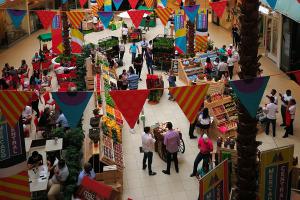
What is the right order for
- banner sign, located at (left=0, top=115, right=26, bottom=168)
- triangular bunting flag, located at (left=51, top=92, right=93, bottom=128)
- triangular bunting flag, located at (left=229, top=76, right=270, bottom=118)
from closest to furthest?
triangular bunting flag, located at (left=229, top=76, right=270, bottom=118)
triangular bunting flag, located at (left=51, top=92, right=93, bottom=128)
banner sign, located at (left=0, top=115, right=26, bottom=168)

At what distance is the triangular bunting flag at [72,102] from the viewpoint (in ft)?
28.0

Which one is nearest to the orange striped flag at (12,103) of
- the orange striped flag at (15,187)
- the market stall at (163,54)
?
the orange striped flag at (15,187)

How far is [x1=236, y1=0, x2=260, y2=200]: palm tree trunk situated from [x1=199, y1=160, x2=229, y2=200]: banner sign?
1.43 ft

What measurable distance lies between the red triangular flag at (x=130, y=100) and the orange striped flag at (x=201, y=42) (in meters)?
12.8

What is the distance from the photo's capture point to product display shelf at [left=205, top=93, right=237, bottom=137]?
13.4 metres

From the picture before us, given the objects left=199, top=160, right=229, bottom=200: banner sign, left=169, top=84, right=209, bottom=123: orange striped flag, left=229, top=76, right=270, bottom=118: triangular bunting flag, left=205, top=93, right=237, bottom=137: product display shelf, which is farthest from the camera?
left=205, top=93, right=237, bottom=137: product display shelf

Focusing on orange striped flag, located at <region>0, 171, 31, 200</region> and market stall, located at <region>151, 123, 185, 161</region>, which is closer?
orange striped flag, located at <region>0, 171, 31, 200</region>

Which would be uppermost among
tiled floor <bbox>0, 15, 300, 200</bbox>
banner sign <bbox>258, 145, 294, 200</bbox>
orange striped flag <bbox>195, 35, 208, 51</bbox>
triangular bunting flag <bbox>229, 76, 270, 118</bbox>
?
triangular bunting flag <bbox>229, 76, 270, 118</bbox>

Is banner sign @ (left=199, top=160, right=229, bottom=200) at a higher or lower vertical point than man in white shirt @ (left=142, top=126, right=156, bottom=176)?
higher

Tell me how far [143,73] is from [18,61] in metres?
8.19

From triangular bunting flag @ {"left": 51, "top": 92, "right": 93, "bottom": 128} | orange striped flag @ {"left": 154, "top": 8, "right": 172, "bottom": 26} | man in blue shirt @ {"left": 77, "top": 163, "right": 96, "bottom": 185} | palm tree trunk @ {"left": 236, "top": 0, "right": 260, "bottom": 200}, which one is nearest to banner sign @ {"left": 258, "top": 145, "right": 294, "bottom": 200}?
palm tree trunk @ {"left": 236, "top": 0, "right": 260, "bottom": 200}

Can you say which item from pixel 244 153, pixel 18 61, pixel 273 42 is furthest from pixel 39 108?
pixel 273 42

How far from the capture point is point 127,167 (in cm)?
1227

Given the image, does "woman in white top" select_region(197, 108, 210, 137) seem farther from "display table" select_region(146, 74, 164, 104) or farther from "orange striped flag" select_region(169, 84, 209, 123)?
"orange striped flag" select_region(169, 84, 209, 123)
